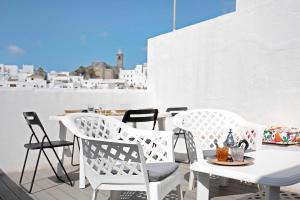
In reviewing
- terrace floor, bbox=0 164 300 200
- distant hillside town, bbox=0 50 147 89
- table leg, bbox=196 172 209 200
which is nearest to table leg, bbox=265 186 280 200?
table leg, bbox=196 172 209 200

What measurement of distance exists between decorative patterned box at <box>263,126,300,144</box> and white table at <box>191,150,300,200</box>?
71cm

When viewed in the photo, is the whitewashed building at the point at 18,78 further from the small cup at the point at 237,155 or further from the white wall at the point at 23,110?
the small cup at the point at 237,155

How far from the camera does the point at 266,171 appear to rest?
2.23m

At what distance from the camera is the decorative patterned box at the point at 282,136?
3615 mm

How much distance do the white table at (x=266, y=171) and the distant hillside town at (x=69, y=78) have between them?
3370mm

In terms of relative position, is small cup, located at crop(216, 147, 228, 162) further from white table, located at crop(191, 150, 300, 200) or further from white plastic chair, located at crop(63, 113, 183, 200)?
white plastic chair, located at crop(63, 113, 183, 200)

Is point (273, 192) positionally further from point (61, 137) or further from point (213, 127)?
point (61, 137)

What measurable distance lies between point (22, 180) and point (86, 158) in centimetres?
206

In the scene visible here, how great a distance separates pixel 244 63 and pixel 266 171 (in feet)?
9.11

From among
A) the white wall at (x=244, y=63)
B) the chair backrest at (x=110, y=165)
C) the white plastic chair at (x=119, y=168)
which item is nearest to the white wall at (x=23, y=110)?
the white wall at (x=244, y=63)

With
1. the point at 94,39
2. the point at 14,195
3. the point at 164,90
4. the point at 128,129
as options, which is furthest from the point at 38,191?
the point at 94,39

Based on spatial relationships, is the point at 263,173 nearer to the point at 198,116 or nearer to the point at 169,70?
the point at 198,116

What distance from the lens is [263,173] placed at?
217cm

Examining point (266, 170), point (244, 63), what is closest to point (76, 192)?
point (266, 170)
